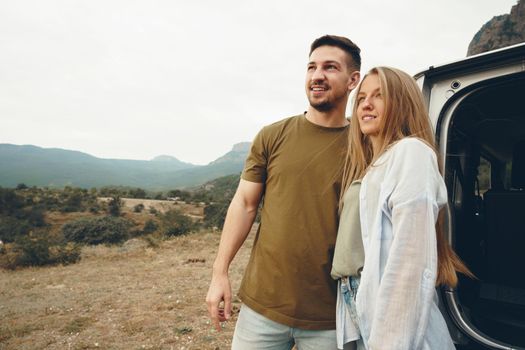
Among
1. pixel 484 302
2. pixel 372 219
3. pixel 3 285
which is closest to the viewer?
pixel 372 219

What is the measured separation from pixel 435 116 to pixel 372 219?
937mm

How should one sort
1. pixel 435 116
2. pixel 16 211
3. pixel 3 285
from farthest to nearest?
pixel 16 211 < pixel 3 285 < pixel 435 116

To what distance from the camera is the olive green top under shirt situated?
145 cm

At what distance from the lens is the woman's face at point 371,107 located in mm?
1417

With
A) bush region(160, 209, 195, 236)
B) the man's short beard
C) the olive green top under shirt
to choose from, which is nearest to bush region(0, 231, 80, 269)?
bush region(160, 209, 195, 236)

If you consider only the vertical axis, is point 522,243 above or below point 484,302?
above

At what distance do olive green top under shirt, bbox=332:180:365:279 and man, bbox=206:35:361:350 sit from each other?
0.17m

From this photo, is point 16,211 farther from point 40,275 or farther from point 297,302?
point 297,302

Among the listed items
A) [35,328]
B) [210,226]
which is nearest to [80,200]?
[210,226]

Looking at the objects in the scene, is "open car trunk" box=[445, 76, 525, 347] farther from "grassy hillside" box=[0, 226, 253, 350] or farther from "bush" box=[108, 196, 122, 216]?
"bush" box=[108, 196, 122, 216]

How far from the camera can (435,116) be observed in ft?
6.35

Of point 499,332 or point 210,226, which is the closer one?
point 499,332

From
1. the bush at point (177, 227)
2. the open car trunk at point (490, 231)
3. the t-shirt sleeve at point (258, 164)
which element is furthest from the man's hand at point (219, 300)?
the bush at point (177, 227)

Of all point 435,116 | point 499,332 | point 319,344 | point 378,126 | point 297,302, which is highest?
point 435,116
